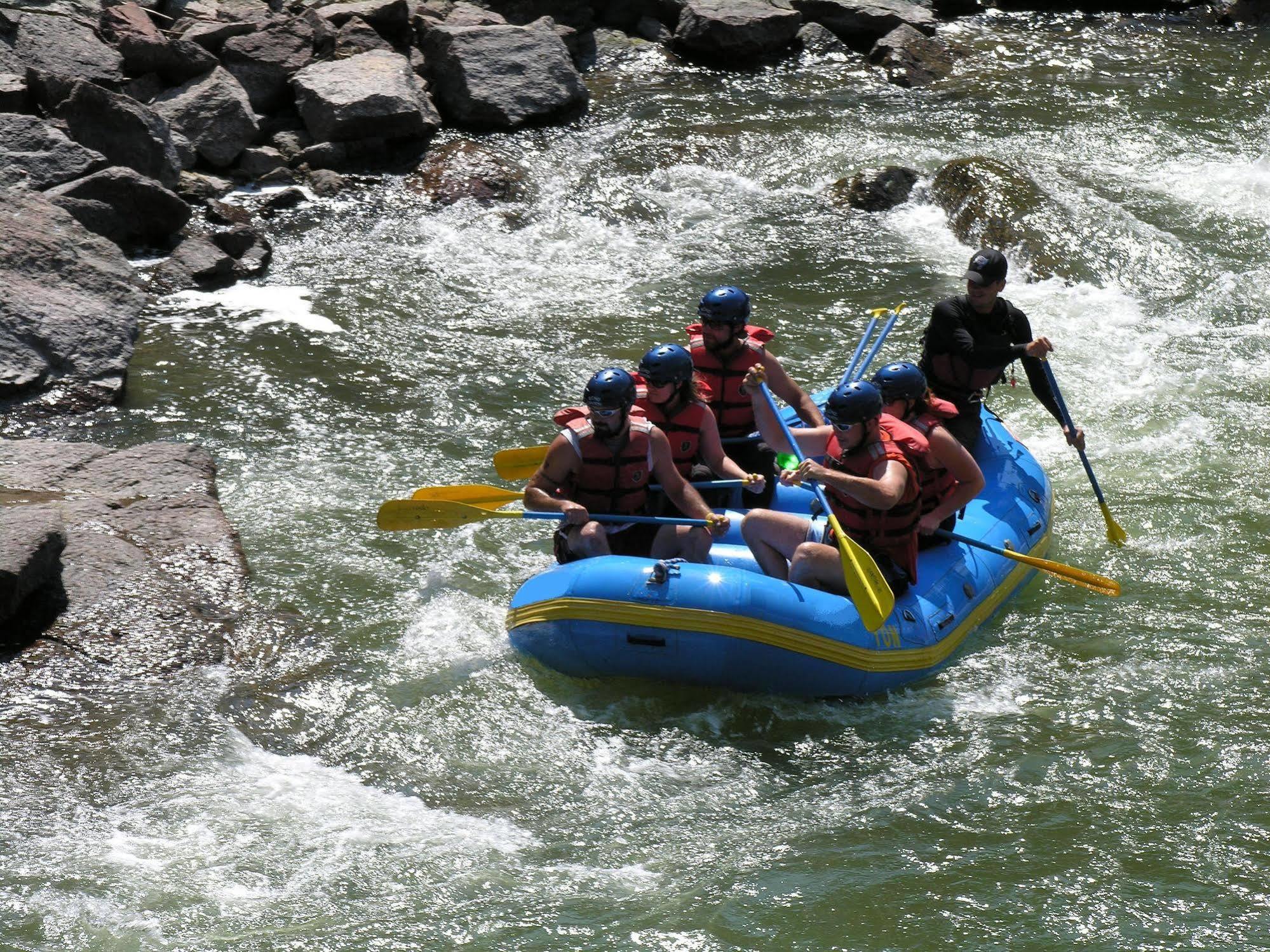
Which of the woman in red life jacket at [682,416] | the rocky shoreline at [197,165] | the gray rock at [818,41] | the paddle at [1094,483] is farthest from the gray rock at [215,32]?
the paddle at [1094,483]

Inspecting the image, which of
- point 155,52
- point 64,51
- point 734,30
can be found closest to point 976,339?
point 155,52

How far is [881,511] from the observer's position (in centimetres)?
582

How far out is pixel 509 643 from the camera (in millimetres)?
6297

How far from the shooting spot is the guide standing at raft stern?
6922 mm

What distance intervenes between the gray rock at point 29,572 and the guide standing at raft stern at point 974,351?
4.06 metres

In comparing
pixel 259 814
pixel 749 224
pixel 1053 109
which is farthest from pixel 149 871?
pixel 1053 109

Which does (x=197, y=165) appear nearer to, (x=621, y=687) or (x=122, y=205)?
(x=122, y=205)

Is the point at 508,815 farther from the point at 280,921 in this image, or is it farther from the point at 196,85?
the point at 196,85

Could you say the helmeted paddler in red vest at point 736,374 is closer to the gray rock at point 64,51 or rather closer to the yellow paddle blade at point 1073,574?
the yellow paddle blade at point 1073,574

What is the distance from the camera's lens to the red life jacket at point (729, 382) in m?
6.82

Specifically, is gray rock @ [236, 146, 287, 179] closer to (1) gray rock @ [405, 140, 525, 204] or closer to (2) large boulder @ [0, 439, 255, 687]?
(1) gray rock @ [405, 140, 525, 204]

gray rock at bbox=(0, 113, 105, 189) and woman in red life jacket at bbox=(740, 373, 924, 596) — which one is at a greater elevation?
woman in red life jacket at bbox=(740, 373, 924, 596)

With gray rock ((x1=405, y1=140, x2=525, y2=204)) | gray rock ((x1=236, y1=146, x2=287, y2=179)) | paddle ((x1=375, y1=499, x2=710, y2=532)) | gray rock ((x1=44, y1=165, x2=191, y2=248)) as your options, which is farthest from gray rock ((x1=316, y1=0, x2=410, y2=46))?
paddle ((x1=375, y1=499, x2=710, y2=532))

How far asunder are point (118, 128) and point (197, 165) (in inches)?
38.5
